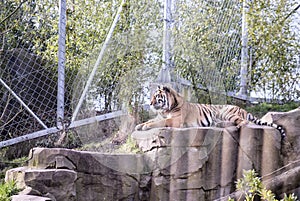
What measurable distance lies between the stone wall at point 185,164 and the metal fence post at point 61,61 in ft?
2.95

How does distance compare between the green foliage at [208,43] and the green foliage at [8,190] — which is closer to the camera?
the green foliage at [8,190]

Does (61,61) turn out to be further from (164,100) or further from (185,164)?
(185,164)

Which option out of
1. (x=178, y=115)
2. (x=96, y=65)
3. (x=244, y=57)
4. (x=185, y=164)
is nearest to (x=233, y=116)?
(x=178, y=115)

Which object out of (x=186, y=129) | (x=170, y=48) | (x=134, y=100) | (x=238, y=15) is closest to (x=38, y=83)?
(x=134, y=100)

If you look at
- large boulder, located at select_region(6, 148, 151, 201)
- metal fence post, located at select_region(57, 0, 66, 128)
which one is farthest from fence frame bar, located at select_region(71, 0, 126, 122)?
large boulder, located at select_region(6, 148, 151, 201)

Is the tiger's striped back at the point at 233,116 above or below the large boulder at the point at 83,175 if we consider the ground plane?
above

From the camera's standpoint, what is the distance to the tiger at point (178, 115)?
4122mm

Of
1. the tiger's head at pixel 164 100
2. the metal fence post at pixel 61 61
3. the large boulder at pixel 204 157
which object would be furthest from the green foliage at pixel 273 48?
the metal fence post at pixel 61 61

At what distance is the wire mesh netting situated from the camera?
14.6 feet

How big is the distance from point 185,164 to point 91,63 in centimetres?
149

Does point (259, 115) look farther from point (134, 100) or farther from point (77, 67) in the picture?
point (77, 67)

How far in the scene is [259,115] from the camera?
5434mm

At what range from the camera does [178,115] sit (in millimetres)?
4180

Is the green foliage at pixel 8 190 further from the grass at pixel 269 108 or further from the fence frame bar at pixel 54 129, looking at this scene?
the grass at pixel 269 108
